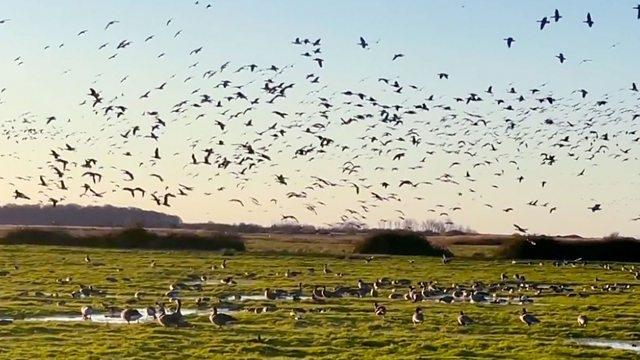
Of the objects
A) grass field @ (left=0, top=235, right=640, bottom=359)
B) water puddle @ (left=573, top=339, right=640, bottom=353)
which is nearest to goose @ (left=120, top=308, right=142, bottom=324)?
grass field @ (left=0, top=235, right=640, bottom=359)

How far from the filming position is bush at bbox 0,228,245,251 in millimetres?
93375

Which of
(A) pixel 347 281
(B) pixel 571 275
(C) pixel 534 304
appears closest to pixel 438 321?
(C) pixel 534 304

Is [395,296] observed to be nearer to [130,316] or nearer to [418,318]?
[418,318]

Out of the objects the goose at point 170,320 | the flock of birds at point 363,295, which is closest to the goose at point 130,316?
the flock of birds at point 363,295

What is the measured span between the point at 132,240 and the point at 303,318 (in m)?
63.5

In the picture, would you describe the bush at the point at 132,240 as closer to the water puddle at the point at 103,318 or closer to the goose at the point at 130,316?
the water puddle at the point at 103,318

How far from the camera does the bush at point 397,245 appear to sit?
3622 inches

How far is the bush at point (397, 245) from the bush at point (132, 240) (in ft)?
38.1

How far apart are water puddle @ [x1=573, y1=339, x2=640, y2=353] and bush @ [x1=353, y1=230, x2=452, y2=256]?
59.9 metres

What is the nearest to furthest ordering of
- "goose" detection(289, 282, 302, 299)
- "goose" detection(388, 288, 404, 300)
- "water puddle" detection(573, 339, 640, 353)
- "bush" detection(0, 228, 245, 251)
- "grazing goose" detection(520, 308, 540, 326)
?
"water puddle" detection(573, 339, 640, 353) < "grazing goose" detection(520, 308, 540, 326) < "goose" detection(289, 282, 302, 299) < "goose" detection(388, 288, 404, 300) < "bush" detection(0, 228, 245, 251)

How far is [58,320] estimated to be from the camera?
35.0 metres

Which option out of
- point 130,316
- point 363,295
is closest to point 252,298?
point 363,295

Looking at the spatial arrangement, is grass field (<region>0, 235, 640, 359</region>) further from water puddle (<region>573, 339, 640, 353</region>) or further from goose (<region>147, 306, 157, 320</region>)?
goose (<region>147, 306, 157, 320</region>)

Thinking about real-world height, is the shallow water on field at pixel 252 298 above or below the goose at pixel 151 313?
above
